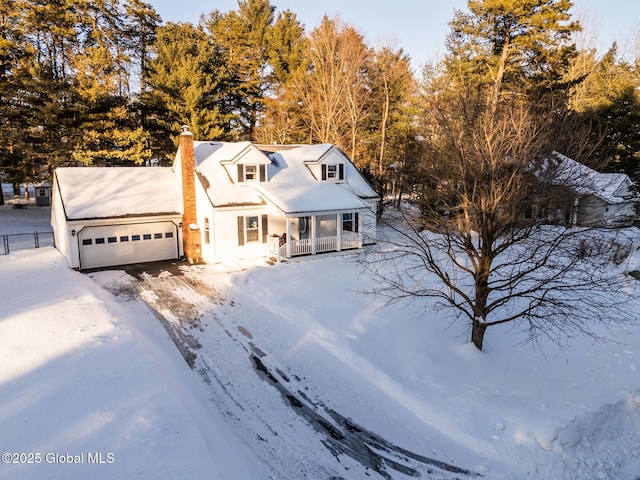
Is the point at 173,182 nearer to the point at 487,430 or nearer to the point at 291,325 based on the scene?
the point at 291,325

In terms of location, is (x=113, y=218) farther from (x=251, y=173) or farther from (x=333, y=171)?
(x=333, y=171)

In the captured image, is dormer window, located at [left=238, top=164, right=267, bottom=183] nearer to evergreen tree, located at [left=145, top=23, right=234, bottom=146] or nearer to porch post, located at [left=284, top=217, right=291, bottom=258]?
porch post, located at [left=284, top=217, right=291, bottom=258]

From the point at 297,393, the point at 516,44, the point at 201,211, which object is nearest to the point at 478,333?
the point at 297,393

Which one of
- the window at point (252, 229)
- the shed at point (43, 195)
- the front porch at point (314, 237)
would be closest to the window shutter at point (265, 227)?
the window at point (252, 229)

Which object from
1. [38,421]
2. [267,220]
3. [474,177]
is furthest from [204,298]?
[474,177]

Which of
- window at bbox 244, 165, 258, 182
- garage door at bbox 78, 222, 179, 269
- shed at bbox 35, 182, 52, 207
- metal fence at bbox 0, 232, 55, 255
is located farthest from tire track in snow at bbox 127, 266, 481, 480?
shed at bbox 35, 182, 52, 207
